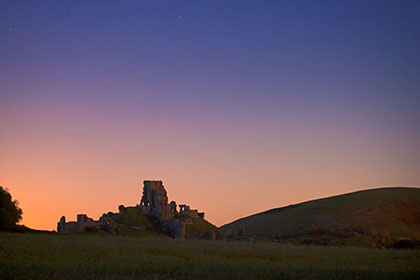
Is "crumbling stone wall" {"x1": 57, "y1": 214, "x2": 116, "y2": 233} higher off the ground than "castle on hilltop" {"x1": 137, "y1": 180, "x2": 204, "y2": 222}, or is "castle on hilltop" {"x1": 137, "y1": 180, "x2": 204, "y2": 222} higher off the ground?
"castle on hilltop" {"x1": 137, "y1": 180, "x2": 204, "y2": 222}

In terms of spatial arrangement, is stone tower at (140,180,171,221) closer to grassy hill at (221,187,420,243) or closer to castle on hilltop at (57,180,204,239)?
castle on hilltop at (57,180,204,239)

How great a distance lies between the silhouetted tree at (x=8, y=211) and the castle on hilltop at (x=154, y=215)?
10017mm

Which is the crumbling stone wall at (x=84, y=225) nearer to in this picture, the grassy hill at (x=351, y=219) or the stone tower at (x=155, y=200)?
the stone tower at (x=155, y=200)

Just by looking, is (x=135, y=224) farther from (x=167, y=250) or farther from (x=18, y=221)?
(x=167, y=250)

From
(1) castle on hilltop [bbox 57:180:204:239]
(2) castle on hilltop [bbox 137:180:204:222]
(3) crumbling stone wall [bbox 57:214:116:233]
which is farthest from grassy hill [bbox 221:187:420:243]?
(3) crumbling stone wall [bbox 57:214:116:233]

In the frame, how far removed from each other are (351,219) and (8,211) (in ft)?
269

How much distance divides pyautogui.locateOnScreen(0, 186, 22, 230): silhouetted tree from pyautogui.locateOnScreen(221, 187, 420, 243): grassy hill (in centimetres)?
5488

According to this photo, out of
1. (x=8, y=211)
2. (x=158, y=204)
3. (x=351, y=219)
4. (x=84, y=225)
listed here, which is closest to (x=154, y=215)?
(x=158, y=204)

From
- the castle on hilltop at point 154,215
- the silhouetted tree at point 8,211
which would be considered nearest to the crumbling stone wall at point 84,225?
the castle on hilltop at point 154,215

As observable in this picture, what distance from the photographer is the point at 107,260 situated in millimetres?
27203

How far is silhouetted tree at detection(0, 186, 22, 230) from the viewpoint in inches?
2473

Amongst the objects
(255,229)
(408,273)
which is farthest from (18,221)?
(255,229)

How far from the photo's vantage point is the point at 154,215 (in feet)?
321

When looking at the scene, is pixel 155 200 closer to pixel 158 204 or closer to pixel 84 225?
pixel 158 204
